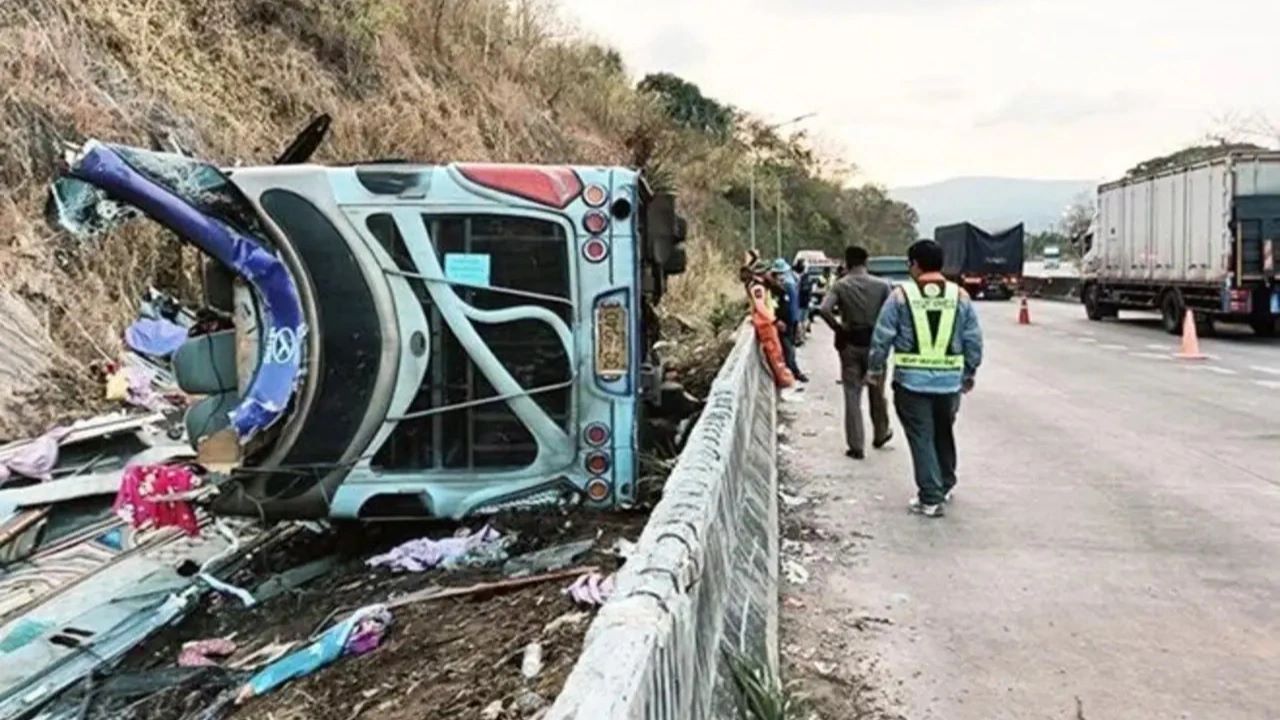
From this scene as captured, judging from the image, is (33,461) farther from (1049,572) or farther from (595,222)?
(1049,572)

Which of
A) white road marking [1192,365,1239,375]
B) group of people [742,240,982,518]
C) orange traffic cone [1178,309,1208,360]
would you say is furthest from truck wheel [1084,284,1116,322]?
group of people [742,240,982,518]

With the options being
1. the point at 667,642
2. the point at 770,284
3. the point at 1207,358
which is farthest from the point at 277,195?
the point at 1207,358

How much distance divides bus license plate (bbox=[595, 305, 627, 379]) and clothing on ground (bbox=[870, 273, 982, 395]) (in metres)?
2.36

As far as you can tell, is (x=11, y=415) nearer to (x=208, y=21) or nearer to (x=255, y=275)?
(x=255, y=275)

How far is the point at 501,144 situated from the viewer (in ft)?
79.0

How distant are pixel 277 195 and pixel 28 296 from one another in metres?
6.05

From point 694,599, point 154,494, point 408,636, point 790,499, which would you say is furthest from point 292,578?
point 694,599

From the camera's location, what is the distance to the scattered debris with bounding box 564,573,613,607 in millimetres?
5566

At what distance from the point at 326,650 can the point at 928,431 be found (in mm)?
4374

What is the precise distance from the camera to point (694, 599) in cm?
381

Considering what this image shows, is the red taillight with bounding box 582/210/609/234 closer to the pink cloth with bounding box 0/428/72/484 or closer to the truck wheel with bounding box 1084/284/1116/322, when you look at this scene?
the pink cloth with bounding box 0/428/72/484

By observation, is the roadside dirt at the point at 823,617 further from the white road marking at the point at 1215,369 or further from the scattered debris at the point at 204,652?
the white road marking at the point at 1215,369

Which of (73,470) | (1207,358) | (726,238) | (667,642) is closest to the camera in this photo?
(667,642)

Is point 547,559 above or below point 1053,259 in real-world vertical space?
below
